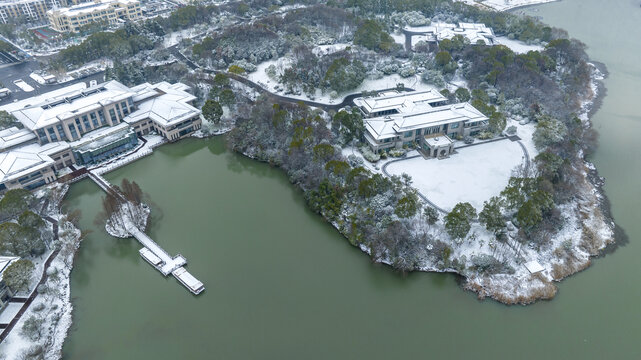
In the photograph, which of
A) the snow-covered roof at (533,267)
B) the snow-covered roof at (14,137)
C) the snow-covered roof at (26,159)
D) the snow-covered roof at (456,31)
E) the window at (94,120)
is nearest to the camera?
the snow-covered roof at (533,267)

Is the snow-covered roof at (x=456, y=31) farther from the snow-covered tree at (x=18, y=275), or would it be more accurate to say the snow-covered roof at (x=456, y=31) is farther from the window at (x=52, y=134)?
the snow-covered tree at (x=18, y=275)

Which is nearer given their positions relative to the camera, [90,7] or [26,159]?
[26,159]

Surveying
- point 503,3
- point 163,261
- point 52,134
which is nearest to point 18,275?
point 163,261

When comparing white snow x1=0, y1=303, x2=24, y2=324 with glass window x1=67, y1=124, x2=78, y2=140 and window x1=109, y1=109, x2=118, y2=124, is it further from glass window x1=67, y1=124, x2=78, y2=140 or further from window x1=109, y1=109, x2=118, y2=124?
window x1=109, y1=109, x2=118, y2=124

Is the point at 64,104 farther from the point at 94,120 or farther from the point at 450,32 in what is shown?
the point at 450,32

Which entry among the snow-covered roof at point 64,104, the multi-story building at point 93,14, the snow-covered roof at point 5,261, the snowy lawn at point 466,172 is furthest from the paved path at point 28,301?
the multi-story building at point 93,14

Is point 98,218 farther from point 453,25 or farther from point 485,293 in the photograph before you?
point 453,25
